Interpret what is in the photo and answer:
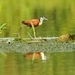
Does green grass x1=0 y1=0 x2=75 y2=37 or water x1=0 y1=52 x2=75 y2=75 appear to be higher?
green grass x1=0 y1=0 x2=75 y2=37

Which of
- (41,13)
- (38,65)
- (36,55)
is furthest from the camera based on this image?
(41,13)

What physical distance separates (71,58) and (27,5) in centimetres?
1785

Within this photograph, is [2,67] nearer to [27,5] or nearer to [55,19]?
[55,19]

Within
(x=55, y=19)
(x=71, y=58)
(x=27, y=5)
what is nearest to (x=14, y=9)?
(x=27, y=5)

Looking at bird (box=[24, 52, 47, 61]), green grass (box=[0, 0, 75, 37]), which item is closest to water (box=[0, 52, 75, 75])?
bird (box=[24, 52, 47, 61])

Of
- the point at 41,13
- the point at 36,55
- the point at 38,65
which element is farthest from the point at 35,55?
the point at 41,13

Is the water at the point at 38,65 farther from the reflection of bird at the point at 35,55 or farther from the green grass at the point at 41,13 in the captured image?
the green grass at the point at 41,13

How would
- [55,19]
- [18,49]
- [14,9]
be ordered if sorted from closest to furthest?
1. [18,49]
2. [55,19]
3. [14,9]

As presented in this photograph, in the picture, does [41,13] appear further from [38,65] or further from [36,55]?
[38,65]

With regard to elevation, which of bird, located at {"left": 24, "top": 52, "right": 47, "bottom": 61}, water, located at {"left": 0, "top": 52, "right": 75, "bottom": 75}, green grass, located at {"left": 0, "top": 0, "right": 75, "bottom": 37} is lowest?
water, located at {"left": 0, "top": 52, "right": 75, "bottom": 75}

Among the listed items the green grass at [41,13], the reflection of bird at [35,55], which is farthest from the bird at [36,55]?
the green grass at [41,13]

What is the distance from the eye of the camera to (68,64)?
10391 millimetres

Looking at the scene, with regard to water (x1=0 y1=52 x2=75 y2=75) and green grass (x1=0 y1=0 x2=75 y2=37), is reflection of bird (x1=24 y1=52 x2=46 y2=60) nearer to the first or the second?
water (x1=0 y1=52 x2=75 y2=75)

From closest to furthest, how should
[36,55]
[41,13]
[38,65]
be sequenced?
[38,65], [36,55], [41,13]
